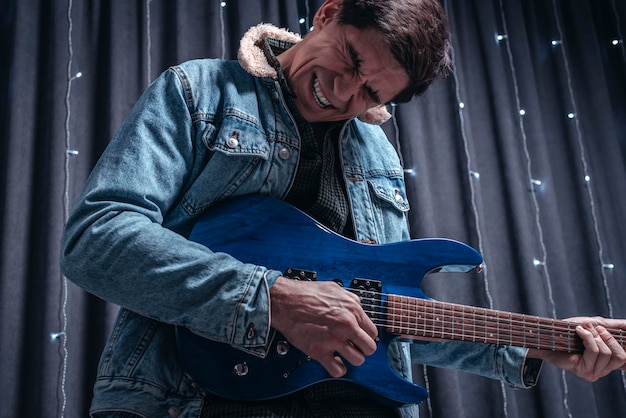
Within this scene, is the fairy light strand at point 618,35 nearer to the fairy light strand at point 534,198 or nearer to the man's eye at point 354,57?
the fairy light strand at point 534,198

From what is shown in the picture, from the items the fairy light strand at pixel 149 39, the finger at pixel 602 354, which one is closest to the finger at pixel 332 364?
the finger at pixel 602 354

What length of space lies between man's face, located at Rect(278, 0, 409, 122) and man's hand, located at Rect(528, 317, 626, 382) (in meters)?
0.63

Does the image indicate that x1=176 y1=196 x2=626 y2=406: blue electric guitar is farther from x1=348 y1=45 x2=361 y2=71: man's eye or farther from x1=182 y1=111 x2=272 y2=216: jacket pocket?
x1=348 y1=45 x2=361 y2=71: man's eye

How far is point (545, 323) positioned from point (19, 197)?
4.56 ft

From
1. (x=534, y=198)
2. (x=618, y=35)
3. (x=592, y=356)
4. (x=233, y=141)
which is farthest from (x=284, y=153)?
(x=618, y=35)

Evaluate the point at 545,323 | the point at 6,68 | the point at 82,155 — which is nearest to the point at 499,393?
the point at 545,323

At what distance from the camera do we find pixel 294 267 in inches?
37.2

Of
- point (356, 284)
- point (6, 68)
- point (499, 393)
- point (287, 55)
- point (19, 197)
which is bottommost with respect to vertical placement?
point (499, 393)

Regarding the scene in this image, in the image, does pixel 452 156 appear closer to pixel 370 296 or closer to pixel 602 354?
pixel 602 354

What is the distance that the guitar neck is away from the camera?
3.27 feet

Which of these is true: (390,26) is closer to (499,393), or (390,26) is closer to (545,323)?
(545,323)

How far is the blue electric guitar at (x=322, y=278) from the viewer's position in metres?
0.86

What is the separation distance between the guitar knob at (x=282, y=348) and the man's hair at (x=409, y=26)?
1.84 ft

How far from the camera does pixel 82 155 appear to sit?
5.60 feet
